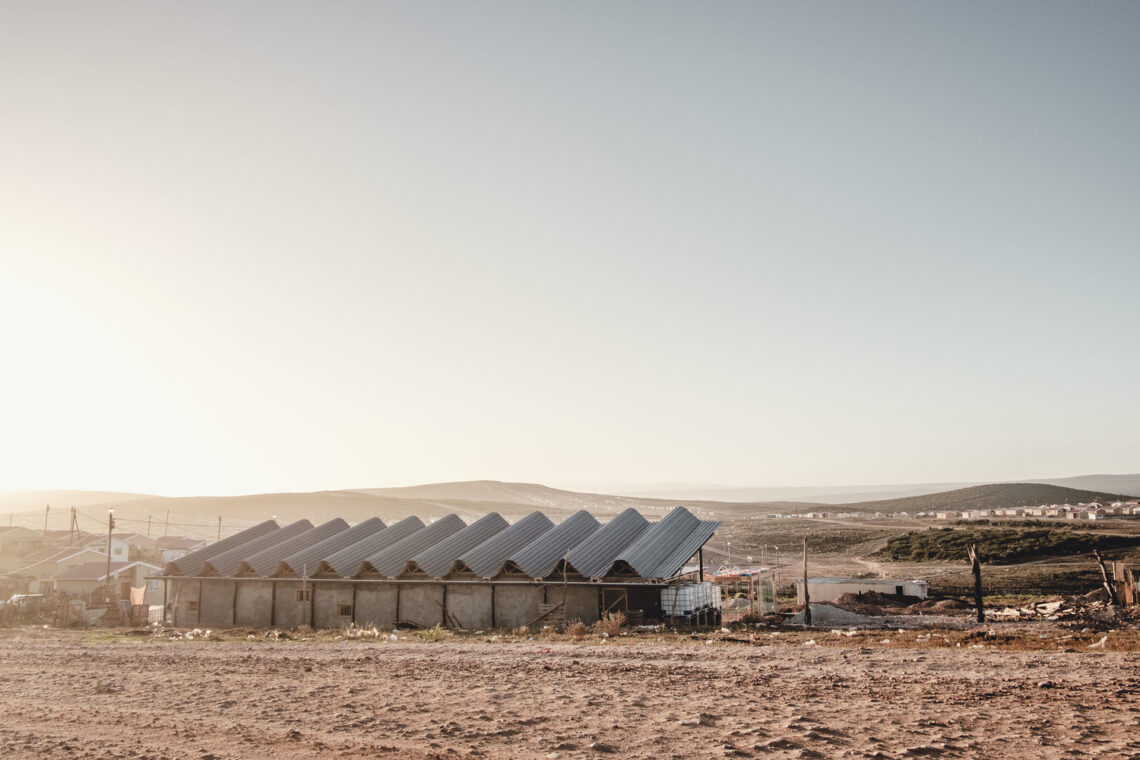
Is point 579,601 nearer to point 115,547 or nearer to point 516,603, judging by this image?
point 516,603

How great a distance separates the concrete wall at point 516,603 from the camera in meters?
34.3

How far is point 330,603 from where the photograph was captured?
123 ft

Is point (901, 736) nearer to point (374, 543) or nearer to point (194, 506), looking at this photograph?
point (374, 543)

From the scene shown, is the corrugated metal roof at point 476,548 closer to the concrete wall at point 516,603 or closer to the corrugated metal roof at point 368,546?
the corrugated metal roof at point 368,546

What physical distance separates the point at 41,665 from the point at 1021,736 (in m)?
25.1

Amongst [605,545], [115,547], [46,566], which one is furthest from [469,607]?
[115,547]

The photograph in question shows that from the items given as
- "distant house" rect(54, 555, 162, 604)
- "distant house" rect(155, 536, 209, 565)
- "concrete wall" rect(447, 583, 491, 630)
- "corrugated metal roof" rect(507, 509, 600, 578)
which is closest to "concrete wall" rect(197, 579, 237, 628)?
"concrete wall" rect(447, 583, 491, 630)

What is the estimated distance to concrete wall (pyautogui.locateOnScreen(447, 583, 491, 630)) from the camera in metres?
34.9

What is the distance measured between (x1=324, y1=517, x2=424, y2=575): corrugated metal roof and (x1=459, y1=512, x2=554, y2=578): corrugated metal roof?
17.7ft

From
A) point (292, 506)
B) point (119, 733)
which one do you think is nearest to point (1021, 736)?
point (119, 733)

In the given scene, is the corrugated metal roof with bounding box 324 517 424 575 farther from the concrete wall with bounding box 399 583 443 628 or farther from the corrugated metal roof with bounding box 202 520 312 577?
the corrugated metal roof with bounding box 202 520 312 577

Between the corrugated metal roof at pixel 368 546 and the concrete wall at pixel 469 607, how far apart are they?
5396 millimetres

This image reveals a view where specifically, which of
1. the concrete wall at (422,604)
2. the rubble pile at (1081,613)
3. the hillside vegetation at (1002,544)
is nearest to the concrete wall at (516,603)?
the concrete wall at (422,604)

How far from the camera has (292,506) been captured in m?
186
